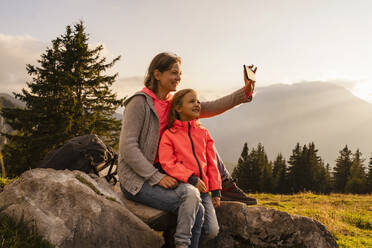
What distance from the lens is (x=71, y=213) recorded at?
11.1 ft

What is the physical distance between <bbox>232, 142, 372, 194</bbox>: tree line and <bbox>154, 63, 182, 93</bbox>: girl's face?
5206 cm

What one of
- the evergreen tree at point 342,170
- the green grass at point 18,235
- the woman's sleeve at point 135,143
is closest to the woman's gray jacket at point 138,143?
the woman's sleeve at point 135,143

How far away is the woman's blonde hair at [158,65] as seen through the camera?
4.33 metres

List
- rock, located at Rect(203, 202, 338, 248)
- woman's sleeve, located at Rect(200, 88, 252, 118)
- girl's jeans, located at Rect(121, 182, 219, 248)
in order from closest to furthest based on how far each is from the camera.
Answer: girl's jeans, located at Rect(121, 182, 219, 248) → rock, located at Rect(203, 202, 338, 248) → woman's sleeve, located at Rect(200, 88, 252, 118)

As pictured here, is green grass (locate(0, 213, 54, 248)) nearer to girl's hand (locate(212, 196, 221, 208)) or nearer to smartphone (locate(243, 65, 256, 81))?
girl's hand (locate(212, 196, 221, 208))

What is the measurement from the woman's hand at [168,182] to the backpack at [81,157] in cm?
152

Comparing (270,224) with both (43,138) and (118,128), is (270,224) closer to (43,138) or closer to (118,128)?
(43,138)

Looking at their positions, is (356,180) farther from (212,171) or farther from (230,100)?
(212,171)

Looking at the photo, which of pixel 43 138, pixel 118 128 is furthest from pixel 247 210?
pixel 118 128

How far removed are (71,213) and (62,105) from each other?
1836cm

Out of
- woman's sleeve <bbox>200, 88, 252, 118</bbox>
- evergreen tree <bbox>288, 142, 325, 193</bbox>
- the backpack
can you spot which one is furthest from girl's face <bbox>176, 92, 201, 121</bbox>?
evergreen tree <bbox>288, 142, 325, 193</bbox>

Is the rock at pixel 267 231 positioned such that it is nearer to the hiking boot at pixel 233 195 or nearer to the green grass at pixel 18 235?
the hiking boot at pixel 233 195

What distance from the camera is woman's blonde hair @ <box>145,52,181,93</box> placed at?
14.2ft

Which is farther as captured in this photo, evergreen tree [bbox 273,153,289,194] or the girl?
evergreen tree [bbox 273,153,289,194]
